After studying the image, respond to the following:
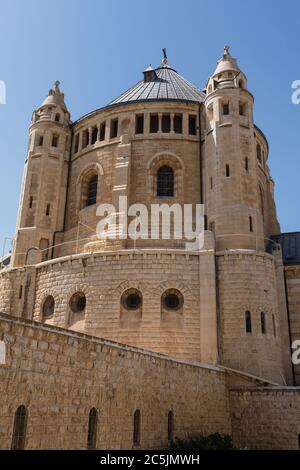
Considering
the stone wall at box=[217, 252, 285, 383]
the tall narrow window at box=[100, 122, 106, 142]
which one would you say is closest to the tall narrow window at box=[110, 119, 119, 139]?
the tall narrow window at box=[100, 122, 106, 142]

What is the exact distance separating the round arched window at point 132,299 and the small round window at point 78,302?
2.28 m

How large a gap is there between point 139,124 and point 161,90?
3.96 metres

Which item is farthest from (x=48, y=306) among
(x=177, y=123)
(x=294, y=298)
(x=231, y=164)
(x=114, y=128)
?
(x=177, y=123)

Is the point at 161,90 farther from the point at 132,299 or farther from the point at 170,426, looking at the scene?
the point at 170,426

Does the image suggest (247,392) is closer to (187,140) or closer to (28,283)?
(28,283)

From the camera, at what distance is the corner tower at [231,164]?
25062 millimetres

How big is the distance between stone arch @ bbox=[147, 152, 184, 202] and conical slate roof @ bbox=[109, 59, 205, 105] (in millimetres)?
4257

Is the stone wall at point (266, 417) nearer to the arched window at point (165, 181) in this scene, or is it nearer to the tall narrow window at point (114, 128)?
the arched window at point (165, 181)

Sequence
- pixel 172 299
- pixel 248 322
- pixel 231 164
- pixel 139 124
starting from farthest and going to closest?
1. pixel 139 124
2. pixel 231 164
3. pixel 172 299
4. pixel 248 322

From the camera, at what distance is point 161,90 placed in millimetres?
32406

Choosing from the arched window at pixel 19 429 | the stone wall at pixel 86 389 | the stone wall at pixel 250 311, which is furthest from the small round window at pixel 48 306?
the arched window at pixel 19 429

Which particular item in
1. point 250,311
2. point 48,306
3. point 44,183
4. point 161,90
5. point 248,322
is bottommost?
point 248,322

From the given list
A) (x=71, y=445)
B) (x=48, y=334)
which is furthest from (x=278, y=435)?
(x=48, y=334)

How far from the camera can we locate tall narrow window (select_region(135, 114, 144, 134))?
3000cm
